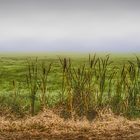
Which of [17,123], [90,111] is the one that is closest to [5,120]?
[17,123]

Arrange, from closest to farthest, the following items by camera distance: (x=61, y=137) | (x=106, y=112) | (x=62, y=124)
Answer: (x=61, y=137)
(x=62, y=124)
(x=106, y=112)

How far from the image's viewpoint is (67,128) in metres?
14.6

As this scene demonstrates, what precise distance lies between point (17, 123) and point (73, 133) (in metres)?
1.87

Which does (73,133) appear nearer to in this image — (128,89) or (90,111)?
Result: (90,111)

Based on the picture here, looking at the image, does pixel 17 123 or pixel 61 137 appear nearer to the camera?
pixel 61 137

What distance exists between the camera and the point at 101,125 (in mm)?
14914

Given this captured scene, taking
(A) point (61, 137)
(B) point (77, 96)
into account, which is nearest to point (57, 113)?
(B) point (77, 96)

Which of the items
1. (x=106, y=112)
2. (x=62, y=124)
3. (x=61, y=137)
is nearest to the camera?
(x=61, y=137)

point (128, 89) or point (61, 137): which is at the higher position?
point (128, 89)

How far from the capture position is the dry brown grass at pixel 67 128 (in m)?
13.9

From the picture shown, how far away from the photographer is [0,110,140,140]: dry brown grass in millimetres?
13883

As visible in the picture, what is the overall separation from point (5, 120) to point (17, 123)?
0.71 meters

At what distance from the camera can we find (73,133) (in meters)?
14.2

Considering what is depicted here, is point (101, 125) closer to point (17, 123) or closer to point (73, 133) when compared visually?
point (73, 133)
